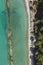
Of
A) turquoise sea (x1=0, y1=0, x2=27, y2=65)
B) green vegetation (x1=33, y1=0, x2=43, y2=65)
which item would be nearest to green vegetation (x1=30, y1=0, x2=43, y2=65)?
green vegetation (x1=33, y1=0, x2=43, y2=65)

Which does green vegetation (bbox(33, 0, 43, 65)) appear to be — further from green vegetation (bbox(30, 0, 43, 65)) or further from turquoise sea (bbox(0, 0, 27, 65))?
turquoise sea (bbox(0, 0, 27, 65))

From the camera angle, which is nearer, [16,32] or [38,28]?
[16,32]

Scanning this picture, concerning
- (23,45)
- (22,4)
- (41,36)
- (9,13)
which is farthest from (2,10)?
(41,36)

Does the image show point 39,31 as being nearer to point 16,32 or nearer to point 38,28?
point 38,28

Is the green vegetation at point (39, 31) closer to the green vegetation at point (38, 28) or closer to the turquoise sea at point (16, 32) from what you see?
the green vegetation at point (38, 28)

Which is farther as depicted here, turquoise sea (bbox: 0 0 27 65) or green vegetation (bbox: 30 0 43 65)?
green vegetation (bbox: 30 0 43 65)

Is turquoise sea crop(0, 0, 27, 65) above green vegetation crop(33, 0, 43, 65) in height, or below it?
above

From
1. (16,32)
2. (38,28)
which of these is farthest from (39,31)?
(16,32)
